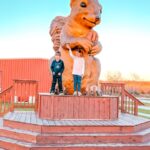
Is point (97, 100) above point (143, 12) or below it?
below

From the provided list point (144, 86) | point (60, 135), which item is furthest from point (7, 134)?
point (144, 86)

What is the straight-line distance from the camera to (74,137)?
18.2 ft

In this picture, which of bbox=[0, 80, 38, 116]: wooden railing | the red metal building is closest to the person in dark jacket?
bbox=[0, 80, 38, 116]: wooden railing

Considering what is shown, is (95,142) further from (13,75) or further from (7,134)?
(13,75)

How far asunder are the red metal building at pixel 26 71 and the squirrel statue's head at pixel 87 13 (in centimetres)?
1076

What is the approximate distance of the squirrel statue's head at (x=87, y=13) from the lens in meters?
7.45

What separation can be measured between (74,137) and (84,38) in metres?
3.08

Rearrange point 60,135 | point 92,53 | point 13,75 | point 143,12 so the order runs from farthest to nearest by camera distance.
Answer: point 13,75
point 143,12
point 92,53
point 60,135

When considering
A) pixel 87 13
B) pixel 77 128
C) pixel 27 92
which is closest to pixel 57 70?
pixel 87 13

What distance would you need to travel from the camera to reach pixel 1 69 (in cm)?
1867

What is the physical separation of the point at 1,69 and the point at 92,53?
40.5 ft

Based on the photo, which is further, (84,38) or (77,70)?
(84,38)

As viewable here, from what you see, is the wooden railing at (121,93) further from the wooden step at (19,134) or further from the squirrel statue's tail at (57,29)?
the wooden step at (19,134)

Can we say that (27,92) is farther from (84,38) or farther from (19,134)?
(19,134)
